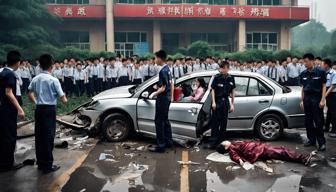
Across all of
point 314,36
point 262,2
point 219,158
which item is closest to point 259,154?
point 219,158

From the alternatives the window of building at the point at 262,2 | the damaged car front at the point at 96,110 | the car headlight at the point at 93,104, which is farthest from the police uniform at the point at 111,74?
Answer: the window of building at the point at 262,2

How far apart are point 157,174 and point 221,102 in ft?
7.33

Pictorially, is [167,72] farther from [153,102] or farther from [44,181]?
[44,181]

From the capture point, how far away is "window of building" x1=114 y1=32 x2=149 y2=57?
37.8 metres

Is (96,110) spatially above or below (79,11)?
below

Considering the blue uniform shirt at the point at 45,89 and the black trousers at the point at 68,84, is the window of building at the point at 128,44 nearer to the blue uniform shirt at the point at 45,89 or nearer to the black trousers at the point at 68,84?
the black trousers at the point at 68,84

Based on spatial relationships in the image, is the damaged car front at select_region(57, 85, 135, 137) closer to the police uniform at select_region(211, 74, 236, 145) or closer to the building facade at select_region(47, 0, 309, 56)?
the police uniform at select_region(211, 74, 236, 145)

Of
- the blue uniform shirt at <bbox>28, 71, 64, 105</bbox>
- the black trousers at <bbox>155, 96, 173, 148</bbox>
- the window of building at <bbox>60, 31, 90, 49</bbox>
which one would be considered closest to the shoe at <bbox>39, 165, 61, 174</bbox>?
the blue uniform shirt at <bbox>28, 71, 64, 105</bbox>

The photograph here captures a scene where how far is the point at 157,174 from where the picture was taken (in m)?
6.00

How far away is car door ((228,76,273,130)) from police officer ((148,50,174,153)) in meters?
1.56

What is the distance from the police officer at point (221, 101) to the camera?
24.7 ft

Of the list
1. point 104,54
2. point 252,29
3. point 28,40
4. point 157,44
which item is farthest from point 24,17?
point 252,29

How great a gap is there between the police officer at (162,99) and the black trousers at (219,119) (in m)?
0.93

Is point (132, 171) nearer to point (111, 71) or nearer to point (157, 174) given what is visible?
point (157, 174)
